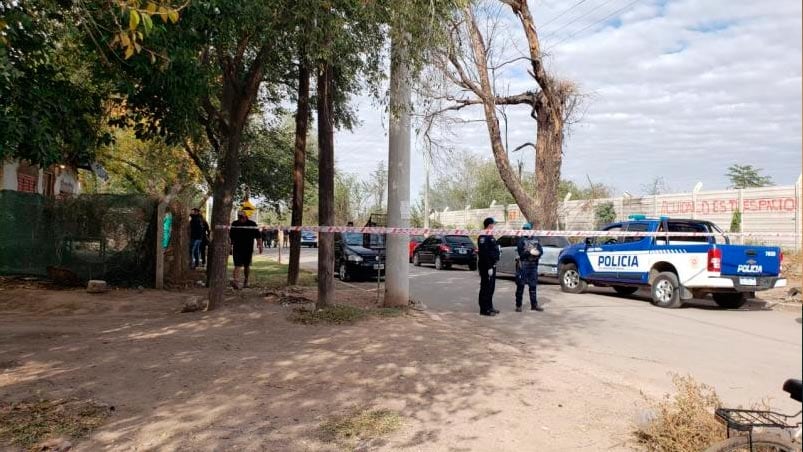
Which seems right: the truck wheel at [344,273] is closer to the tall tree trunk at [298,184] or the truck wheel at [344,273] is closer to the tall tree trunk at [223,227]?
the tall tree trunk at [298,184]

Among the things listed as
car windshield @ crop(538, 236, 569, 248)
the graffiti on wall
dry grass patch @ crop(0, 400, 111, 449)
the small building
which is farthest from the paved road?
the small building

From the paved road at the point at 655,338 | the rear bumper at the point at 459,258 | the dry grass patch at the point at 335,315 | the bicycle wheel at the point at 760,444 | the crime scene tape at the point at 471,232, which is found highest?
the crime scene tape at the point at 471,232

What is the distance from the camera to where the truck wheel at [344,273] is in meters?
17.4

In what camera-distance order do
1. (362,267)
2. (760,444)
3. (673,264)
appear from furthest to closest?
(362,267)
(673,264)
(760,444)

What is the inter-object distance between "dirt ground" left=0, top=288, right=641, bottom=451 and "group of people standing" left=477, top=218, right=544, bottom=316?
5.76 ft

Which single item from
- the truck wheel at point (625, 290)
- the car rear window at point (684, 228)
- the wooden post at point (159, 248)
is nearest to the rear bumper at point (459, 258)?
the truck wheel at point (625, 290)

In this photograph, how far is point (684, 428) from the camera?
382 centimetres

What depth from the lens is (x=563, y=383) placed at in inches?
224

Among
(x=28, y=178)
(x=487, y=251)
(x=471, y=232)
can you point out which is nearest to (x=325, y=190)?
(x=471, y=232)

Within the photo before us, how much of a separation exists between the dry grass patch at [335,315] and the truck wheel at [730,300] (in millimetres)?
7340

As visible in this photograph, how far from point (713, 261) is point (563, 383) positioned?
706 cm

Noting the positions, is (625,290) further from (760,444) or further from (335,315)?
(760,444)

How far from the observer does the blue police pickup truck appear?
36.4 feet

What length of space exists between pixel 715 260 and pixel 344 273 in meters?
10.0
